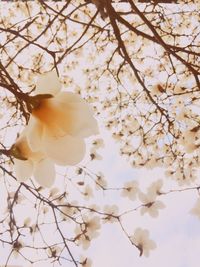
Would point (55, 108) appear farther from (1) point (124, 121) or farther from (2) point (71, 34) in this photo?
(2) point (71, 34)

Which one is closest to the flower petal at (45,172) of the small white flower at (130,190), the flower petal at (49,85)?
the flower petal at (49,85)

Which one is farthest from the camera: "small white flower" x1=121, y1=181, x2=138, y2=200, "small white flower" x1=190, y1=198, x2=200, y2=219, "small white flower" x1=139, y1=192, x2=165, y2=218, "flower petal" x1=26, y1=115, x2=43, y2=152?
"small white flower" x1=121, y1=181, x2=138, y2=200

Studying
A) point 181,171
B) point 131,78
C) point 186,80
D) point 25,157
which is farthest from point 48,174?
point 131,78

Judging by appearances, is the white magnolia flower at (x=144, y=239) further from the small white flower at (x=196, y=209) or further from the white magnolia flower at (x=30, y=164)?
the white magnolia flower at (x=30, y=164)

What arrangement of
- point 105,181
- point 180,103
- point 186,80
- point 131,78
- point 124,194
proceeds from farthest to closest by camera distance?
1. point 131,78
2. point 180,103
3. point 186,80
4. point 105,181
5. point 124,194

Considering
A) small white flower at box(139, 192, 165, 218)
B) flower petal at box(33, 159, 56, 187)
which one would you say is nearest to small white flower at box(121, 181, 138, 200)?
small white flower at box(139, 192, 165, 218)

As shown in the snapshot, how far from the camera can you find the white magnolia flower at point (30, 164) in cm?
63

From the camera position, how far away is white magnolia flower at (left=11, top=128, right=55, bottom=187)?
2.06 feet

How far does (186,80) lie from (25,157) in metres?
3.16

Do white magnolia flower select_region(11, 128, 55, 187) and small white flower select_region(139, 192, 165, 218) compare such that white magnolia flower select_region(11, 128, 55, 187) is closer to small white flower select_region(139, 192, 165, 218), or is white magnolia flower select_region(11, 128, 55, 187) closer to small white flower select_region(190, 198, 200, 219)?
small white flower select_region(190, 198, 200, 219)

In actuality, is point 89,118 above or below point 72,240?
below

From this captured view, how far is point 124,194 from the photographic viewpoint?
3121 mm

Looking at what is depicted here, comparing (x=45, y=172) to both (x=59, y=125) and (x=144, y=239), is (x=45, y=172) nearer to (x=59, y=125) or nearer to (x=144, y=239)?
(x=59, y=125)

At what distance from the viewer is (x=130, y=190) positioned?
308cm
